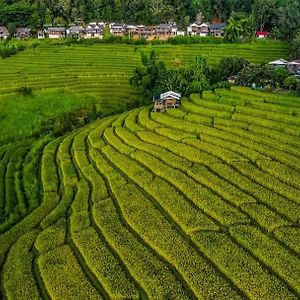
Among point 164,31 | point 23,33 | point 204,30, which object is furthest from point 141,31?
point 23,33

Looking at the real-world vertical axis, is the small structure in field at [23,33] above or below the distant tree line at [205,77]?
above

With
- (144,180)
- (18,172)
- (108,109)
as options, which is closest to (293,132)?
(144,180)

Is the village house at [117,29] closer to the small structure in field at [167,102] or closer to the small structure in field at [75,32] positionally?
the small structure in field at [75,32]

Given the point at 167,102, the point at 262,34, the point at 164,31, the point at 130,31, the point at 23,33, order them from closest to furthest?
the point at 167,102
the point at 262,34
the point at 164,31
the point at 130,31
the point at 23,33

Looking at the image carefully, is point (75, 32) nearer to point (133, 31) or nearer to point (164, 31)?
point (133, 31)

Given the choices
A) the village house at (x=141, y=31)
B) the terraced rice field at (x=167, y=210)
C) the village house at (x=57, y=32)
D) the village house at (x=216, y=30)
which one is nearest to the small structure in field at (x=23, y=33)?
the village house at (x=57, y=32)

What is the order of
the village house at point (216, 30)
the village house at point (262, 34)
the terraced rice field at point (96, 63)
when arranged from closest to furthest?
the terraced rice field at point (96, 63) < the village house at point (262, 34) < the village house at point (216, 30)

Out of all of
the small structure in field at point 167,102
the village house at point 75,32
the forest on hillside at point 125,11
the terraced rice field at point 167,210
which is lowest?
the terraced rice field at point 167,210
